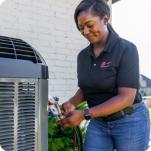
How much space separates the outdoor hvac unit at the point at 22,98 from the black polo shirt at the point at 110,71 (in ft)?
1.49

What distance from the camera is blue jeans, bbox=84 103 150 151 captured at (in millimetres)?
2691

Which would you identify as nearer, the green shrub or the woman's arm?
the woman's arm

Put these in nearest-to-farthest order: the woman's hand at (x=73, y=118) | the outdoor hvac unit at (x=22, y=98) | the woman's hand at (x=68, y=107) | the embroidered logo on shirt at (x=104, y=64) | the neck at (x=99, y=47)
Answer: the outdoor hvac unit at (x=22, y=98) < the woman's hand at (x=73, y=118) < the embroidered logo on shirt at (x=104, y=64) < the neck at (x=99, y=47) < the woman's hand at (x=68, y=107)

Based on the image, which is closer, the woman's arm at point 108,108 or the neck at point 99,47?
the woman's arm at point 108,108

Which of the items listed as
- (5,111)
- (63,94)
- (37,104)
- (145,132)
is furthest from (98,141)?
(63,94)

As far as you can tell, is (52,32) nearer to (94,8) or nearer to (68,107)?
(68,107)

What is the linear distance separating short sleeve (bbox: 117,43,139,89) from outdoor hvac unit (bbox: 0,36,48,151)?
1.65 ft

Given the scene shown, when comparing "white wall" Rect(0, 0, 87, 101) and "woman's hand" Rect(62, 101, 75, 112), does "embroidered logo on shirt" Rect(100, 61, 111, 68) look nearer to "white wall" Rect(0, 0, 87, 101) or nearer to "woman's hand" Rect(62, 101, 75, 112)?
"woman's hand" Rect(62, 101, 75, 112)

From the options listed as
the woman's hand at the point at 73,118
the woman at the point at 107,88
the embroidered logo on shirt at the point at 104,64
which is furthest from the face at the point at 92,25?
the woman's hand at the point at 73,118

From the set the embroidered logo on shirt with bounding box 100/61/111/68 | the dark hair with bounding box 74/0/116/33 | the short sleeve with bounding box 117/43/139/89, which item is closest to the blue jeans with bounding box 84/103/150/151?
the short sleeve with bounding box 117/43/139/89

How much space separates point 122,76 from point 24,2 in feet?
7.38

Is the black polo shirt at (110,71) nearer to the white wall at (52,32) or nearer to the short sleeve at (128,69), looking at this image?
the short sleeve at (128,69)

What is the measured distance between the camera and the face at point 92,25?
2.57 metres

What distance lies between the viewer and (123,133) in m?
2.70
